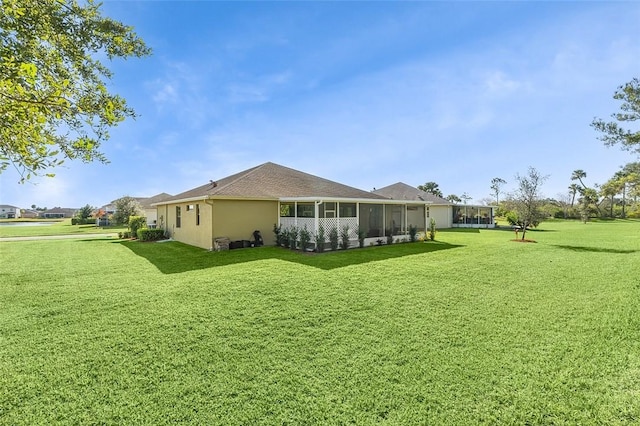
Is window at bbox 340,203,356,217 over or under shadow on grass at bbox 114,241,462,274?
over

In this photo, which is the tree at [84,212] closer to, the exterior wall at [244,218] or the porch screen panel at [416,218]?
the exterior wall at [244,218]

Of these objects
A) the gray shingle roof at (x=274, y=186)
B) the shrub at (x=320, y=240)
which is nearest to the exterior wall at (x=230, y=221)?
the gray shingle roof at (x=274, y=186)

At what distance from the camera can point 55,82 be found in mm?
3166

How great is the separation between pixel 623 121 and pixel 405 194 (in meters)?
16.9

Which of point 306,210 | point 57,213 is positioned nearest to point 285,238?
point 306,210

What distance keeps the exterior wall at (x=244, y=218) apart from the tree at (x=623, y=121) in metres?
18.9

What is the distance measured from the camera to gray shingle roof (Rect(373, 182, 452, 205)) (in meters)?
30.0

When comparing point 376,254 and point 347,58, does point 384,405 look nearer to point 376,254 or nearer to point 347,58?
point 376,254

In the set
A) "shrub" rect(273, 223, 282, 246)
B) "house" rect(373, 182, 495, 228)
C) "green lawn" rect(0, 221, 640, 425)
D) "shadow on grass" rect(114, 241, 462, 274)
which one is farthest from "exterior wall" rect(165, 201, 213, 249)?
"house" rect(373, 182, 495, 228)

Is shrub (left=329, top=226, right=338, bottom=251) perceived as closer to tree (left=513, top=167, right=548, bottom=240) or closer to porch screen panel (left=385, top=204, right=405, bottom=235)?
porch screen panel (left=385, top=204, right=405, bottom=235)

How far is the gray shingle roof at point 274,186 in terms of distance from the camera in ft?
48.0

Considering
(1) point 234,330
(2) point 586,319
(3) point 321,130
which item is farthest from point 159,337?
(3) point 321,130

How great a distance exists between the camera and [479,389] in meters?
3.55

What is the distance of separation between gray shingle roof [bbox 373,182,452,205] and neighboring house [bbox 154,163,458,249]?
11.6m
